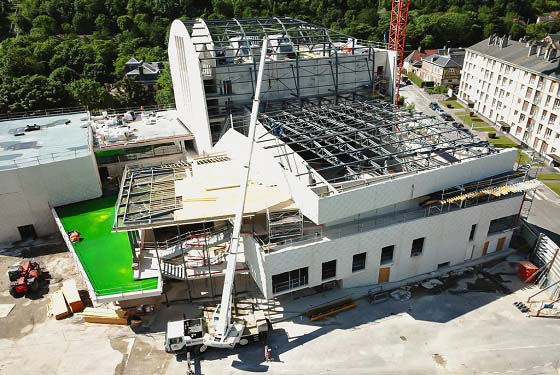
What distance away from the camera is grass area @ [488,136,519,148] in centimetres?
6476

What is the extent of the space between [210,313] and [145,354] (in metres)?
5.10

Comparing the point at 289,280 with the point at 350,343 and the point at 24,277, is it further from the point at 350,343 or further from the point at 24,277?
the point at 24,277

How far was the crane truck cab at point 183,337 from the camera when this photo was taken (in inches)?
1063

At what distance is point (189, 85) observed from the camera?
4856cm

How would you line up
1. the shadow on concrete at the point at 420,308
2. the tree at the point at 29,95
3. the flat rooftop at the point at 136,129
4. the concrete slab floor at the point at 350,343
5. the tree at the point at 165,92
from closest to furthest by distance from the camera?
the concrete slab floor at the point at 350,343 → the shadow on concrete at the point at 420,308 → the flat rooftop at the point at 136,129 → the tree at the point at 29,95 → the tree at the point at 165,92

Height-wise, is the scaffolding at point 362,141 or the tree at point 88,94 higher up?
the scaffolding at point 362,141

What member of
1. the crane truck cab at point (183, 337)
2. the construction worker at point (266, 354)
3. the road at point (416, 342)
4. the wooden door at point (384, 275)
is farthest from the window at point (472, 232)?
the crane truck cab at point (183, 337)

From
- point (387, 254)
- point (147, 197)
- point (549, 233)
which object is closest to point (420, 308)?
point (387, 254)

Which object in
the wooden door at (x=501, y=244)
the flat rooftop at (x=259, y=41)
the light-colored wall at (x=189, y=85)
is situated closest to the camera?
the wooden door at (x=501, y=244)

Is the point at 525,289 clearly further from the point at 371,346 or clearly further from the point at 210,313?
the point at 210,313

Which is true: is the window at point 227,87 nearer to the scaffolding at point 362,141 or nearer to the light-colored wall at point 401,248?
the scaffolding at point 362,141

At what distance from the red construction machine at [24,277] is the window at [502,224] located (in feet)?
129

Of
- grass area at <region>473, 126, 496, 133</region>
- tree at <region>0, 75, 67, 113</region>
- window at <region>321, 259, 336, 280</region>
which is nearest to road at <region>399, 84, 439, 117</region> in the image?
grass area at <region>473, 126, 496, 133</region>

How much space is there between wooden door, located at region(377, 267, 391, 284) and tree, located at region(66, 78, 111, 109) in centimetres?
5891
